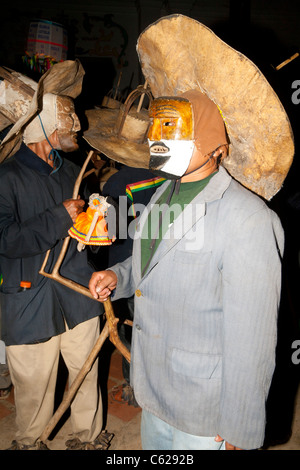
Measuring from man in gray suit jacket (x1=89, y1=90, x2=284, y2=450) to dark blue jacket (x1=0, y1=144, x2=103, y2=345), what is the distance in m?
0.72

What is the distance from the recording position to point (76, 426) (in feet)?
8.02

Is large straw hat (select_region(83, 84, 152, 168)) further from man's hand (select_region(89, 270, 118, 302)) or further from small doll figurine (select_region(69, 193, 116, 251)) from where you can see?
man's hand (select_region(89, 270, 118, 302))

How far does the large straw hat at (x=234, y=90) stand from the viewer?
1264 millimetres

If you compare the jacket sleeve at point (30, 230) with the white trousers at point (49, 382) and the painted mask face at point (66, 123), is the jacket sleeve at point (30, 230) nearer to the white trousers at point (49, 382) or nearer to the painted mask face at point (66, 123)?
the painted mask face at point (66, 123)

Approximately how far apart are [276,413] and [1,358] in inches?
96.1

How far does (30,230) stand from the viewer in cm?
196

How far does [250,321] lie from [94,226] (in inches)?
42.6

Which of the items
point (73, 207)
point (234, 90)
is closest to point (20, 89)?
point (73, 207)

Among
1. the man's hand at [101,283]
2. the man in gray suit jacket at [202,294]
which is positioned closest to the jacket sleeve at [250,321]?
the man in gray suit jacket at [202,294]

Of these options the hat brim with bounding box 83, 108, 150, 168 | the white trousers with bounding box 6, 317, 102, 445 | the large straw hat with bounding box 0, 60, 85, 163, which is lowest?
the white trousers with bounding box 6, 317, 102, 445

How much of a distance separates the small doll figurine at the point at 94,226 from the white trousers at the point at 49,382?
A: 0.71 m

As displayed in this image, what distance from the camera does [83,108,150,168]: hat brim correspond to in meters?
2.28

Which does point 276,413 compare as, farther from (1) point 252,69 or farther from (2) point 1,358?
(1) point 252,69

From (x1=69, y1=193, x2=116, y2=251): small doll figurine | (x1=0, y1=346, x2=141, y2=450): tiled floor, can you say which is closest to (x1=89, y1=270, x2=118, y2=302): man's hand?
(x1=69, y1=193, x2=116, y2=251): small doll figurine
